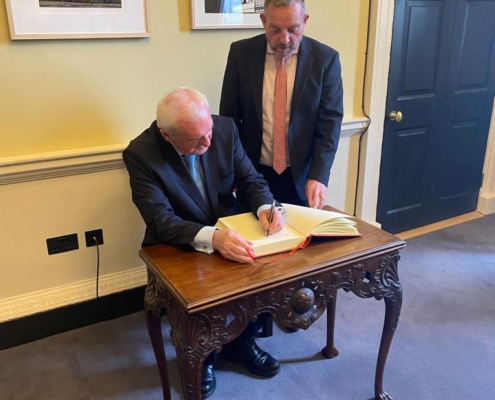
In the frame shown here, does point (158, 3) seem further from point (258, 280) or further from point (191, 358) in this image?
point (191, 358)

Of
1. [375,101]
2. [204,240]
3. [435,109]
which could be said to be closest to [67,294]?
[204,240]

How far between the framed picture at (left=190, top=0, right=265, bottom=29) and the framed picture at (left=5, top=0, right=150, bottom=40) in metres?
0.24

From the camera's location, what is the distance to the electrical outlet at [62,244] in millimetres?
2148

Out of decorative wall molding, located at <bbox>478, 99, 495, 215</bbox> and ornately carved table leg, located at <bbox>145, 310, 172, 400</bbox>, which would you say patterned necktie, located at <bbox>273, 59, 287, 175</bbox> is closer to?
ornately carved table leg, located at <bbox>145, 310, 172, 400</bbox>

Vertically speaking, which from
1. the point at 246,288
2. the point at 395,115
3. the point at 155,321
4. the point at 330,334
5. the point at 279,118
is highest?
the point at 279,118

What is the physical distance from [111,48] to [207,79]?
1.56 feet

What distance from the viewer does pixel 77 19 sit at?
75.5 inches

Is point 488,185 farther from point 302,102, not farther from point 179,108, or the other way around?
point 179,108

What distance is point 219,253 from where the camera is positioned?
1.51 metres

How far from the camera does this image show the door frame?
2668 millimetres

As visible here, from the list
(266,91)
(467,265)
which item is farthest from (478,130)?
(266,91)

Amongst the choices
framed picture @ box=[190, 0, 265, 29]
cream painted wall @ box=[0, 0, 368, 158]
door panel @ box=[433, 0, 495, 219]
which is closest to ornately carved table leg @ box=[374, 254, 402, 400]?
cream painted wall @ box=[0, 0, 368, 158]

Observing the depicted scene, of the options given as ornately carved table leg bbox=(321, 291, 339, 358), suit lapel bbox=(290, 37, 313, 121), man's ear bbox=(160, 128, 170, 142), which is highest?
suit lapel bbox=(290, 37, 313, 121)

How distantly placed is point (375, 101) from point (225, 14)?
1.11 meters
